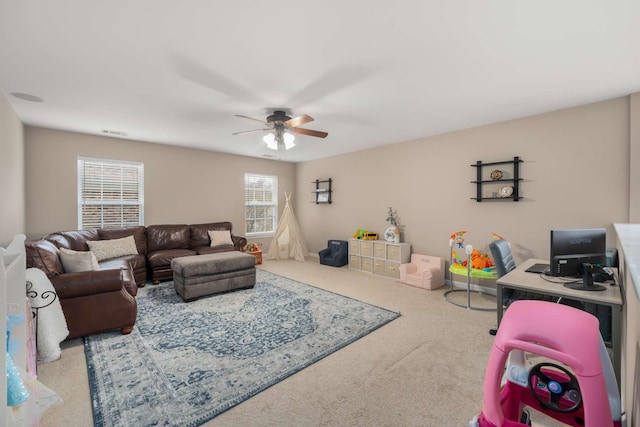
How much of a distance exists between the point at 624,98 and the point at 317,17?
137 inches

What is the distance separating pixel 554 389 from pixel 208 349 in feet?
7.79

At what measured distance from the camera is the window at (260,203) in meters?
6.66

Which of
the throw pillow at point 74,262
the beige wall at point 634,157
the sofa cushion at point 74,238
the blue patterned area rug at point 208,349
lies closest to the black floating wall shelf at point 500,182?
the beige wall at point 634,157

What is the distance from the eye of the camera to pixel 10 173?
3205mm

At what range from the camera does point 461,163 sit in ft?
14.1

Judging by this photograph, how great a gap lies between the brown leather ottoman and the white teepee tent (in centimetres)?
240

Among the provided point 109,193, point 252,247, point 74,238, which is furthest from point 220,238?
point 74,238

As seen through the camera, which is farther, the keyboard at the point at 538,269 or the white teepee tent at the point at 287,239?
the white teepee tent at the point at 287,239

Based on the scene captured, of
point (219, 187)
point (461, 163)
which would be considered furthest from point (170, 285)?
point (461, 163)

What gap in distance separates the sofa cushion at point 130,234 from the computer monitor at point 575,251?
5486mm

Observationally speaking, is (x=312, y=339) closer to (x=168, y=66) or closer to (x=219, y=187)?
(x=168, y=66)

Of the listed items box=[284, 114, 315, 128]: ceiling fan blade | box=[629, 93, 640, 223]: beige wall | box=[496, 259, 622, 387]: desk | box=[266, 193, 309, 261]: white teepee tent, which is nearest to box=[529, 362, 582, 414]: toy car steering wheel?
box=[496, 259, 622, 387]: desk

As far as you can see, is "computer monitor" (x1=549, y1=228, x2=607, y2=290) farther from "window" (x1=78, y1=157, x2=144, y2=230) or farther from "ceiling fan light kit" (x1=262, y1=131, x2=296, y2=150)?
"window" (x1=78, y1=157, x2=144, y2=230)

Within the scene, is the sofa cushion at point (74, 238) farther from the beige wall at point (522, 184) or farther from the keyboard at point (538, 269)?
the keyboard at point (538, 269)
